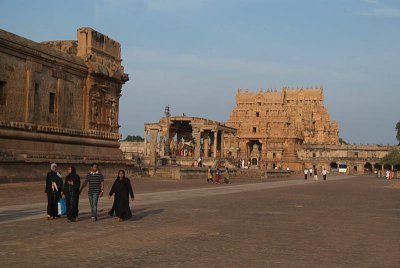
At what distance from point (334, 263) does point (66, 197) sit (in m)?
7.99

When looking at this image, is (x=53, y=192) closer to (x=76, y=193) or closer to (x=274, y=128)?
(x=76, y=193)

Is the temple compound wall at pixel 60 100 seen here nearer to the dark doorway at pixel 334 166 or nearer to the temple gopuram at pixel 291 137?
the temple gopuram at pixel 291 137

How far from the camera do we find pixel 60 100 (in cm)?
3297

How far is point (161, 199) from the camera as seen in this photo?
2256cm

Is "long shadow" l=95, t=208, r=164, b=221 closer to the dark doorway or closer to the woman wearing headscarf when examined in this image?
the woman wearing headscarf

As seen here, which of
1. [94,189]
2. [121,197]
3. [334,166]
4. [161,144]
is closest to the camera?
[94,189]

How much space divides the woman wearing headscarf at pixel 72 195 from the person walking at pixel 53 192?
0.43 meters

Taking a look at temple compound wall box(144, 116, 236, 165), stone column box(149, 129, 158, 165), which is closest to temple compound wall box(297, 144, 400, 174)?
temple compound wall box(144, 116, 236, 165)

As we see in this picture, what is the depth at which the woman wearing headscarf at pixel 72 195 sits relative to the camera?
14.1 metres

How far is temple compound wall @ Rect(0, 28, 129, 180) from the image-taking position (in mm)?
28250

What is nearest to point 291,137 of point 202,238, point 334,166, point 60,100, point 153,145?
point 334,166

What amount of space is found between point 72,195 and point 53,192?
639 millimetres

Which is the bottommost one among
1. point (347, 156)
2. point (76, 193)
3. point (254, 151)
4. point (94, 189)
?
point (76, 193)

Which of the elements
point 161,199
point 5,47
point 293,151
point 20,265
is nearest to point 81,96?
point 5,47
